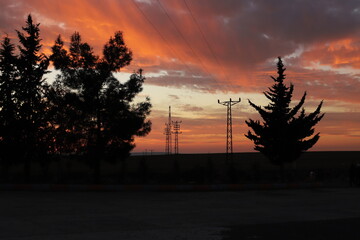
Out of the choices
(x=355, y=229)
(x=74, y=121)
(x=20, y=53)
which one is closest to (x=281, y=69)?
(x=74, y=121)

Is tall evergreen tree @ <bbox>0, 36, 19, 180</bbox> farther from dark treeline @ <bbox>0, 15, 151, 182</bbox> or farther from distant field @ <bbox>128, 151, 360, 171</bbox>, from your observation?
distant field @ <bbox>128, 151, 360, 171</bbox>

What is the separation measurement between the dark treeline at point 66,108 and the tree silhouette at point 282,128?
45.0 feet

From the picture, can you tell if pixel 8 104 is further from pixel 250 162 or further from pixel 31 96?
pixel 250 162

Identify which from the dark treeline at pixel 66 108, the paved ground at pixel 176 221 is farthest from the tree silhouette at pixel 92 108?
the paved ground at pixel 176 221

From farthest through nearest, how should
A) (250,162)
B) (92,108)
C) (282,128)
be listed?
(250,162)
(282,128)
(92,108)

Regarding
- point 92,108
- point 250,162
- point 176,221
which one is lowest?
point 176,221

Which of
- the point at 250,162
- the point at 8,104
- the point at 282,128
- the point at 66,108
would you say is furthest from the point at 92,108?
the point at 250,162

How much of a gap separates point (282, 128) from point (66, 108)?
19743mm

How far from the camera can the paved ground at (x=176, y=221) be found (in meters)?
9.35

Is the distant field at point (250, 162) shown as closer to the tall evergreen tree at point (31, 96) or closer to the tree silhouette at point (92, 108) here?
the tree silhouette at point (92, 108)

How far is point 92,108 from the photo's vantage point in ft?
92.7

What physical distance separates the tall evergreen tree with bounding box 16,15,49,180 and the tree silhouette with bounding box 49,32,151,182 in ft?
3.66

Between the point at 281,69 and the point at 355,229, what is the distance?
2995 cm

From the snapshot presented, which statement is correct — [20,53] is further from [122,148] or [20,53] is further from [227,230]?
[227,230]
